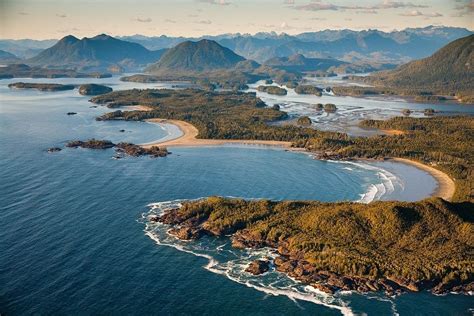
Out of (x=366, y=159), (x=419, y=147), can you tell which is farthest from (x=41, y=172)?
(x=419, y=147)

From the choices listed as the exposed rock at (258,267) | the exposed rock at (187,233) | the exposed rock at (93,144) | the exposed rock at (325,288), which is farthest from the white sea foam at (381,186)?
the exposed rock at (93,144)

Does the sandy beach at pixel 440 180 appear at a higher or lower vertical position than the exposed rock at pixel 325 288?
higher

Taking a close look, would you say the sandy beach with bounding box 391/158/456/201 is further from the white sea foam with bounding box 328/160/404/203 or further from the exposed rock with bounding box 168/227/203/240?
the exposed rock with bounding box 168/227/203/240

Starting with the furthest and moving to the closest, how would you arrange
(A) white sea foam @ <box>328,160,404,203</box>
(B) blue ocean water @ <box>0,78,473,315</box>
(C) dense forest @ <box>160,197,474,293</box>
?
(A) white sea foam @ <box>328,160,404,203</box> → (C) dense forest @ <box>160,197,474,293</box> → (B) blue ocean water @ <box>0,78,473,315</box>

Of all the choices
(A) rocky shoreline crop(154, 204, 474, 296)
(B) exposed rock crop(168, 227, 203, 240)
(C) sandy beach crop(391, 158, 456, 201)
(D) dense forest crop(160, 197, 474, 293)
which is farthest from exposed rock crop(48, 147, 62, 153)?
(C) sandy beach crop(391, 158, 456, 201)

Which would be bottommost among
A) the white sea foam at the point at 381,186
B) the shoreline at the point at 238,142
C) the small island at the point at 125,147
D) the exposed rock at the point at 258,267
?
the exposed rock at the point at 258,267

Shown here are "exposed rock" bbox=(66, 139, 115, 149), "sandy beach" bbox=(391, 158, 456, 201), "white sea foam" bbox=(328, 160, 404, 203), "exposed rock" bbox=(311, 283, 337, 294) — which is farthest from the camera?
"exposed rock" bbox=(66, 139, 115, 149)

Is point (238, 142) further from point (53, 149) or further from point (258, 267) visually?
point (258, 267)

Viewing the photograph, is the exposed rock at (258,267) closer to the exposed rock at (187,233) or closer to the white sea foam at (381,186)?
the exposed rock at (187,233)
